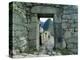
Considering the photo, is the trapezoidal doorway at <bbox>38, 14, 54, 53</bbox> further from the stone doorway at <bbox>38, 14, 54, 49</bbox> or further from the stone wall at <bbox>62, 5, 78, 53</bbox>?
the stone wall at <bbox>62, 5, 78, 53</bbox>

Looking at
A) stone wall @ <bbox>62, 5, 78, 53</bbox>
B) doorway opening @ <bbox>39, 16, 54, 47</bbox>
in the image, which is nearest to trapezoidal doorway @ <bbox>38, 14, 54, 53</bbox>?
doorway opening @ <bbox>39, 16, 54, 47</bbox>

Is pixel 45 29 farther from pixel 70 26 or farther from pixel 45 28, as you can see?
pixel 70 26

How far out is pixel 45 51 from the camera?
3.05m

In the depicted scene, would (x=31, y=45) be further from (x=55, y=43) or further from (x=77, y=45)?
(x=77, y=45)

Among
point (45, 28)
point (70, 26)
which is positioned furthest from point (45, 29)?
point (70, 26)

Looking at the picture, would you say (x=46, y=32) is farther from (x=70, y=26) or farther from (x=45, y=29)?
(x=70, y=26)

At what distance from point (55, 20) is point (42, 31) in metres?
0.20

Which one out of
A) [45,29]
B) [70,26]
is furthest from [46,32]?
[70,26]

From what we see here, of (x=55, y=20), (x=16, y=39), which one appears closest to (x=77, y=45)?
(x=55, y=20)

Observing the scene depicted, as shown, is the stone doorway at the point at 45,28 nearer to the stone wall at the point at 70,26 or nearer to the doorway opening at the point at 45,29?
the doorway opening at the point at 45,29

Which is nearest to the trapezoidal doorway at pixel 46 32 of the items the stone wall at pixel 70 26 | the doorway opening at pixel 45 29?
the doorway opening at pixel 45 29

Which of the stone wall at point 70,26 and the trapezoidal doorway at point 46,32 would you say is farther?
the stone wall at point 70,26

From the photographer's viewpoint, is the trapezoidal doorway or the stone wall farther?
the stone wall

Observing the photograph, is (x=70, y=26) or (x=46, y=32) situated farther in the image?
(x=70, y=26)
